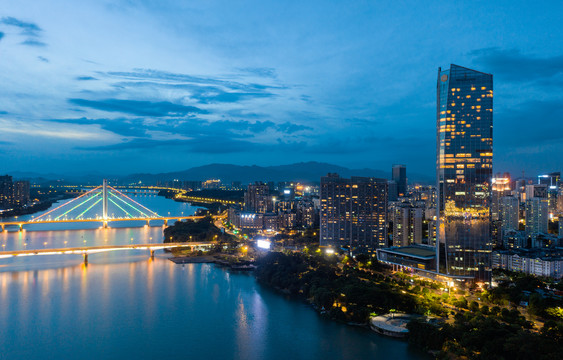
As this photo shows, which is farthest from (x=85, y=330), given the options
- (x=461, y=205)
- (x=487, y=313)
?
(x=461, y=205)

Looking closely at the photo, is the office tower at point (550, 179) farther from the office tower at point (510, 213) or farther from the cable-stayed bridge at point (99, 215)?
the cable-stayed bridge at point (99, 215)

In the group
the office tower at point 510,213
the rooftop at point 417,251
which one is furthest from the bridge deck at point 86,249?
the office tower at point 510,213

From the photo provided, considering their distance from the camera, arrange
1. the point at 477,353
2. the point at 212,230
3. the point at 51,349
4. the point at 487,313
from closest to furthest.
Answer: the point at 477,353 < the point at 51,349 < the point at 487,313 < the point at 212,230

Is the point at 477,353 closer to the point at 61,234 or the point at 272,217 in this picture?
the point at 272,217

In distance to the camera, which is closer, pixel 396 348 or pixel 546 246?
pixel 396 348

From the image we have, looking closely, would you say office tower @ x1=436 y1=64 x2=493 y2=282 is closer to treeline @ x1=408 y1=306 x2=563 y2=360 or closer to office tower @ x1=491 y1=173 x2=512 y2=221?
treeline @ x1=408 y1=306 x2=563 y2=360

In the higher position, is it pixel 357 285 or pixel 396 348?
pixel 357 285

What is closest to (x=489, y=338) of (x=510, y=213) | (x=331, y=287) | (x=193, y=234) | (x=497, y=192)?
(x=331, y=287)
